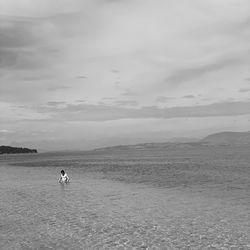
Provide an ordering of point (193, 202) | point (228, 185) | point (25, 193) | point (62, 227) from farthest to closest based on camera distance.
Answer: point (228, 185) → point (25, 193) → point (193, 202) → point (62, 227)

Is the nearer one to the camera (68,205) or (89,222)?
(89,222)

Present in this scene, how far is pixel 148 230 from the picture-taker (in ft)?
81.9

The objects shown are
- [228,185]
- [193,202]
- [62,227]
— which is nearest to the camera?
[62,227]

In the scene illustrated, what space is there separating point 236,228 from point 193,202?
1114 centimetres

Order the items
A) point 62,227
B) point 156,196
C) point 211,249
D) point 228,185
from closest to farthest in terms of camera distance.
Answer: point 211,249 < point 62,227 < point 156,196 < point 228,185

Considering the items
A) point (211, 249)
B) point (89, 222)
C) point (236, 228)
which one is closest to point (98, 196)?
point (89, 222)

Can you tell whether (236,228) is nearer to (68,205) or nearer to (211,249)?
(211,249)

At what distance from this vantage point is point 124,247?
69.1ft

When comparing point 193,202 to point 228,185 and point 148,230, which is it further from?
point 228,185

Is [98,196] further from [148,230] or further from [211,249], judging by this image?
[211,249]

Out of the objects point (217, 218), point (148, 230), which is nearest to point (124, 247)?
point (148, 230)

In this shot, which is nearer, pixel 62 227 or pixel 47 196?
pixel 62 227

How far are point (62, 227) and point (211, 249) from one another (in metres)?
11.4

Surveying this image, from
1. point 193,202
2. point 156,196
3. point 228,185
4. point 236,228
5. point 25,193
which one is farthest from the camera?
point 228,185
